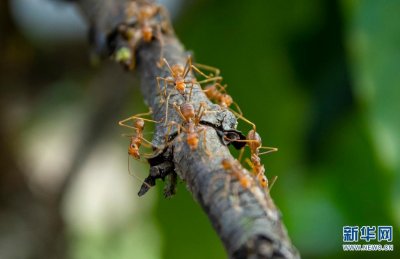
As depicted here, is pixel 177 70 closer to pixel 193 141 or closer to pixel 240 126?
pixel 193 141

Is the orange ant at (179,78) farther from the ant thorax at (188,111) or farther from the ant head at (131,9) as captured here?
the ant head at (131,9)

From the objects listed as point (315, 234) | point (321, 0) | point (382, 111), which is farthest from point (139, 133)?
point (315, 234)

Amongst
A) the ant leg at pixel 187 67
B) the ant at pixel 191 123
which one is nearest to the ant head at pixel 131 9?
the ant leg at pixel 187 67

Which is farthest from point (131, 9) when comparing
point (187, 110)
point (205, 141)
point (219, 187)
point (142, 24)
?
point (219, 187)

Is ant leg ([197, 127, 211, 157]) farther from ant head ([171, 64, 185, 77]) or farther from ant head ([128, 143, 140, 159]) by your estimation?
ant head ([128, 143, 140, 159])

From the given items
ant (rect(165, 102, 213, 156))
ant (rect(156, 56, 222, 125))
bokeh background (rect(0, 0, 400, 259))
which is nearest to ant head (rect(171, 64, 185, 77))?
ant (rect(156, 56, 222, 125))

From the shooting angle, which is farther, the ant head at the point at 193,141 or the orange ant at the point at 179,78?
the orange ant at the point at 179,78

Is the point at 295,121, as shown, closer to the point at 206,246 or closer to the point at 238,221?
the point at 206,246
